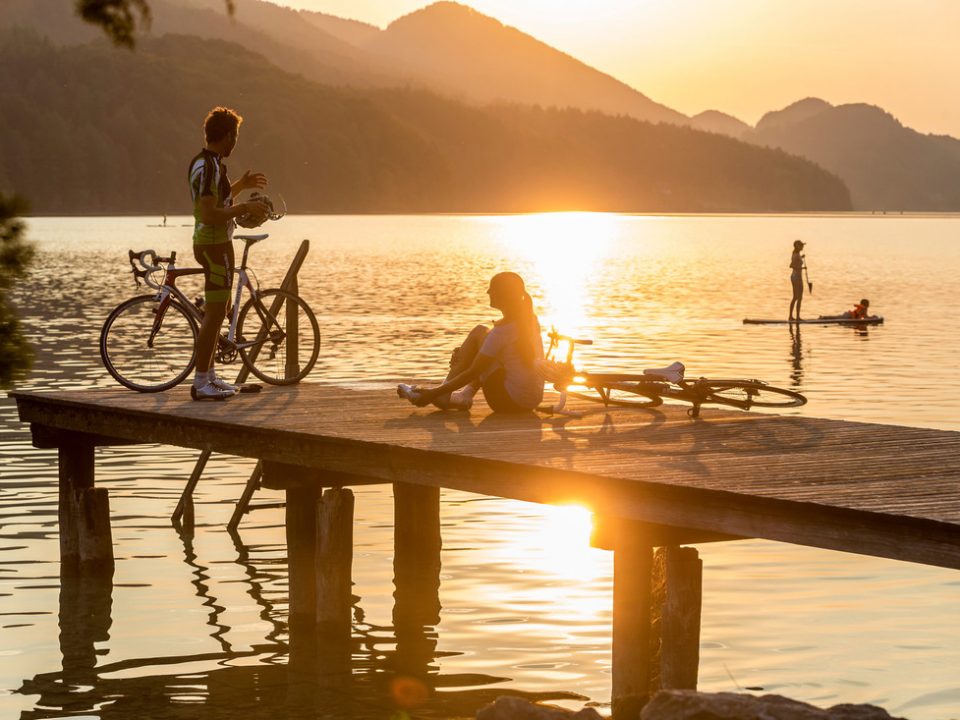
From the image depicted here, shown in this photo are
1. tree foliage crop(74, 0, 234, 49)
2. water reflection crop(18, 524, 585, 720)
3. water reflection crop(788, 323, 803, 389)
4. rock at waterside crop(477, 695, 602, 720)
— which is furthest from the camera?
water reflection crop(788, 323, 803, 389)

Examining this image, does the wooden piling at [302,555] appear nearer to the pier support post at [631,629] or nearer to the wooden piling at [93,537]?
the wooden piling at [93,537]

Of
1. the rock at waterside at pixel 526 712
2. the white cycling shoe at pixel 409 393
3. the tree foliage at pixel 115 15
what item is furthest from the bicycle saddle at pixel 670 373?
the tree foliage at pixel 115 15

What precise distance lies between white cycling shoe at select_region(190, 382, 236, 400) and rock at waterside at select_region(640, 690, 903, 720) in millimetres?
6388

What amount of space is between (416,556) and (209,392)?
2906mm

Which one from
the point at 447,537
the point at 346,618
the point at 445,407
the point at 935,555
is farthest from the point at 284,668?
the point at 935,555

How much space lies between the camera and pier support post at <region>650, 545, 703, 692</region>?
10.1 m

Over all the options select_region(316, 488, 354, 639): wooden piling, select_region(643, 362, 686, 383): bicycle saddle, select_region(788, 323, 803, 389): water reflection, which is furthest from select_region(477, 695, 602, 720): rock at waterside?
select_region(788, 323, 803, 389): water reflection

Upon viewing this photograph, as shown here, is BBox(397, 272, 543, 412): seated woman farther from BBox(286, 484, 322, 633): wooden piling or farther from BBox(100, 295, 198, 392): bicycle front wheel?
BBox(100, 295, 198, 392): bicycle front wheel

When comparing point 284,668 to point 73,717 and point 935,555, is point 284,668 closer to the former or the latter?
point 73,717

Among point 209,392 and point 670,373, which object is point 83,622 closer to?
point 209,392

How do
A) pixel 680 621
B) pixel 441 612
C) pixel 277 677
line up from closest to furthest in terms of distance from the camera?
pixel 680 621 → pixel 277 677 → pixel 441 612

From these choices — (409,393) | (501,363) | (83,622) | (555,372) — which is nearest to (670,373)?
(555,372)

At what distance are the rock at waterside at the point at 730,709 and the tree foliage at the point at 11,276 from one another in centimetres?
390

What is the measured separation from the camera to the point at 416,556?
1535 centimetres
